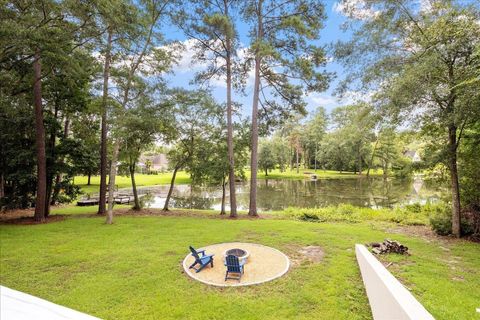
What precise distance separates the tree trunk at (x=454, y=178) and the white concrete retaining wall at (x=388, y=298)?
553 cm

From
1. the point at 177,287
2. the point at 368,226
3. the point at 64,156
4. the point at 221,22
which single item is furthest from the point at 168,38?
the point at 368,226

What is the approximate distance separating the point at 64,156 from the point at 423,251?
14.0 meters

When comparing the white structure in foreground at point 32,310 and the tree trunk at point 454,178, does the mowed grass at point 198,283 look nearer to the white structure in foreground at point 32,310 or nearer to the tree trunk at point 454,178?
the tree trunk at point 454,178

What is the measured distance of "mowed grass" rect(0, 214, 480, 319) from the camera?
3.89m

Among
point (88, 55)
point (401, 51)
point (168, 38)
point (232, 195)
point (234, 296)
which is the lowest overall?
point (234, 296)

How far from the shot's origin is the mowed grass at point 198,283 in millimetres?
3887

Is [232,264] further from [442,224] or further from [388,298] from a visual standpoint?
[442,224]

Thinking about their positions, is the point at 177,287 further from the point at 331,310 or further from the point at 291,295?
the point at 331,310

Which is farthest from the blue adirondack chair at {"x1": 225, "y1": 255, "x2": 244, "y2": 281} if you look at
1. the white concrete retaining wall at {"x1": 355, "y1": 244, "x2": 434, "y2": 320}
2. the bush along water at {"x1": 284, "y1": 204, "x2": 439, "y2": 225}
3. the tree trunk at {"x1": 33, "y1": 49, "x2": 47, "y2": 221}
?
the tree trunk at {"x1": 33, "y1": 49, "x2": 47, "y2": 221}

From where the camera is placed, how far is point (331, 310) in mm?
3834

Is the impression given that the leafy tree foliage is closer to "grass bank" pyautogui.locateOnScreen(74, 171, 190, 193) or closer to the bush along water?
the bush along water

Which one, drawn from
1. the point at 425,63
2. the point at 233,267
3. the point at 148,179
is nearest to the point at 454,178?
the point at 425,63

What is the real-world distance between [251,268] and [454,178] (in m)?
7.24

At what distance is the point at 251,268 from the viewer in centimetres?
543
